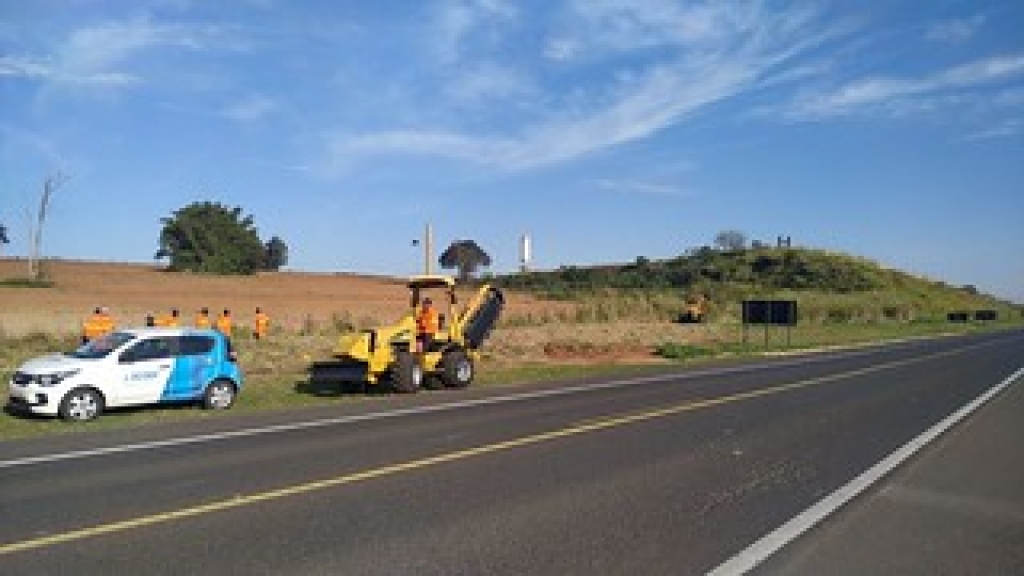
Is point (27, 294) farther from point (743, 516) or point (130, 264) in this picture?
point (743, 516)

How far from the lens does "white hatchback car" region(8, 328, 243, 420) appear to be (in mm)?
17469

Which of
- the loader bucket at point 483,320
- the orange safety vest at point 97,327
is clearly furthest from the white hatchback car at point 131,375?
the orange safety vest at point 97,327

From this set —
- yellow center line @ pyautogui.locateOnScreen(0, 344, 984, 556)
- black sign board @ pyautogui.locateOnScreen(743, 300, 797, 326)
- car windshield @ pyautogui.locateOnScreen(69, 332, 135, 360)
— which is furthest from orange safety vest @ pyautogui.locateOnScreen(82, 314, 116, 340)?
black sign board @ pyautogui.locateOnScreen(743, 300, 797, 326)

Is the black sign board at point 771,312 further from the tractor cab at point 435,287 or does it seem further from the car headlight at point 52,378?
the car headlight at point 52,378

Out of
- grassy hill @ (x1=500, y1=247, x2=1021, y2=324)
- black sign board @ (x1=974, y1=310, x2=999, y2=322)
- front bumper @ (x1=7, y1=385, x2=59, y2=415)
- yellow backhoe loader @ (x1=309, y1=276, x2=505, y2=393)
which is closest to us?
front bumper @ (x1=7, y1=385, x2=59, y2=415)

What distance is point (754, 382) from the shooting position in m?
26.0

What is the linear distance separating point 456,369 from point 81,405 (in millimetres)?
8915

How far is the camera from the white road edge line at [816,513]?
7570 millimetres

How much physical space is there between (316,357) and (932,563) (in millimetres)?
23510

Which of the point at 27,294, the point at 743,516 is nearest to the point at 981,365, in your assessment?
the point at 743,516

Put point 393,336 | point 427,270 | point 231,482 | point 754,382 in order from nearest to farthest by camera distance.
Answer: point 231,482, point 393,336, point 754,382, point 427,270

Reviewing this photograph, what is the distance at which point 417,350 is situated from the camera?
2364 centimetres

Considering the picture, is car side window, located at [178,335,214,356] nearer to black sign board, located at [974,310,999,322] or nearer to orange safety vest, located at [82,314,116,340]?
orange safety vest, located at [82,314,116,340]

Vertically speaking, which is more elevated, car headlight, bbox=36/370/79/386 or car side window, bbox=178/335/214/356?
car side window, bbox=178/335/214/356
